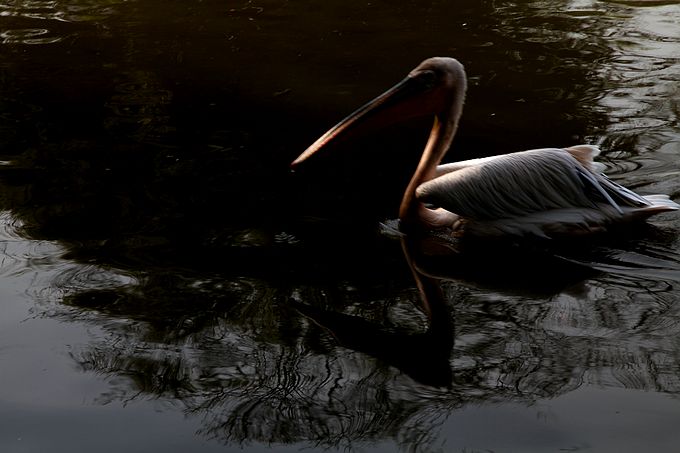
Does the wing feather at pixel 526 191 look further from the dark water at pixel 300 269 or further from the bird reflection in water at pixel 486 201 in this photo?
the dark water at pixel 300 269

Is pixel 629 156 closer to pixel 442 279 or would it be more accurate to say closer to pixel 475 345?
pixel 442 279

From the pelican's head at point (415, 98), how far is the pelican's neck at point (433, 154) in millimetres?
37

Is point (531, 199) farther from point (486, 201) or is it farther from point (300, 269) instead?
point (300, 269)

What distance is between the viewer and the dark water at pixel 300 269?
3156mm

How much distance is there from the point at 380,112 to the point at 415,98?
0.18 metres

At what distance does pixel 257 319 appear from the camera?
12.5 feet

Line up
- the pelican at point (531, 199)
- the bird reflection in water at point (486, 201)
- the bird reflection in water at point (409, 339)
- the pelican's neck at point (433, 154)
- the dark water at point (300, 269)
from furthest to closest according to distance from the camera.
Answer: the pelican's neck at point (433, 154)
the pelican at point (531, 199)
the bird reflection in water at point (486, 201)
the bird reflection in water at point (409, 339)
the dark water at point (300, 269)

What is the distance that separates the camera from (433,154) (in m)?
4.82

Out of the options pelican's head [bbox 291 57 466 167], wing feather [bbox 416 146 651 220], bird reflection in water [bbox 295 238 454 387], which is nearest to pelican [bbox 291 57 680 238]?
wing feather [bbox 416 146 651 220]

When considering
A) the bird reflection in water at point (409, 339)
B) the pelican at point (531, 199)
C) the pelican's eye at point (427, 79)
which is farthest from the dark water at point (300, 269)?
the pelican's eye at point (427, 79)

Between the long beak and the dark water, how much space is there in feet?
1.22

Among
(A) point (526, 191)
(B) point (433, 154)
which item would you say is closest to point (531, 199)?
(A) point (526, 191)

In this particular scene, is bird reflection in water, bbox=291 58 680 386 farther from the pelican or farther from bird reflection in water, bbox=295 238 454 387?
bird reflection in water, bbox=295 238 454 387

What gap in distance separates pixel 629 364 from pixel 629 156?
2262 mm
